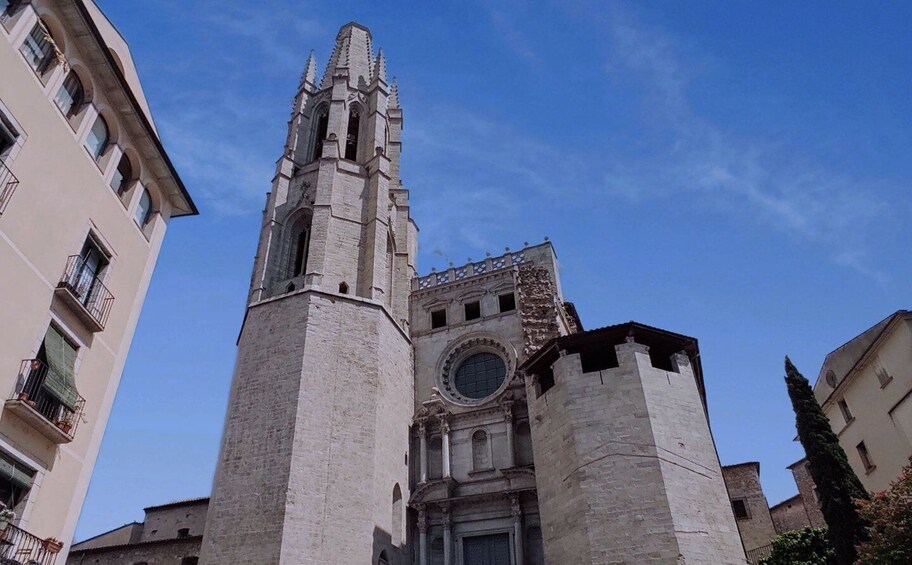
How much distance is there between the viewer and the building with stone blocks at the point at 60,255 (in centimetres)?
977

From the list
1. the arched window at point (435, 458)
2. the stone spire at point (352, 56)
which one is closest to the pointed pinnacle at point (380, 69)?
the stone spire at point (352, 56)

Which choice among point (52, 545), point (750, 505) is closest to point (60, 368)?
point (52, 545)

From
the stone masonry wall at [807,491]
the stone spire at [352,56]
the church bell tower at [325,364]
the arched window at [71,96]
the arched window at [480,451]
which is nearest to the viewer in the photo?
the arched window at [71,96]

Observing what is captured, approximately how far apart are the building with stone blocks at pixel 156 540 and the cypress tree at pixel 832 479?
1960 centimetres

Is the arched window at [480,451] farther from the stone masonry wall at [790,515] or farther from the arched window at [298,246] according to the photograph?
the stone masonry wall at [790,515]

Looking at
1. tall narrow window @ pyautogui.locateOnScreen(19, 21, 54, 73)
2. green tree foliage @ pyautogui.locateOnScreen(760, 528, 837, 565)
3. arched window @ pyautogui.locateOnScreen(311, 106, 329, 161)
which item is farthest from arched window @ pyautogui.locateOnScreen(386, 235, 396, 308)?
tall narrow window @ pyautogui.locateOnScreen(19, 21, 54, 73)

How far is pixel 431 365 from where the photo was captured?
25.1m

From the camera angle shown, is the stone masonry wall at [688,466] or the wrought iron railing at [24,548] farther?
the stone masonry wall at [688,466]

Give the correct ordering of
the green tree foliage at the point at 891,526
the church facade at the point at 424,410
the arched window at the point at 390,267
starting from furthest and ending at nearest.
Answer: the arched window at the point at 390,267 < the church facade at the point at 424,410 < the green tree foliage at the point at 891,526

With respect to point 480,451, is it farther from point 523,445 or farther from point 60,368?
point 60,368

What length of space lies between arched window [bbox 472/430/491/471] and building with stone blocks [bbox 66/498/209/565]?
10068 millimetres

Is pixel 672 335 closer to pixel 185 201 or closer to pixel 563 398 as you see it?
pixel 563 398

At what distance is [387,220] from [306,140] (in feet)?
21.0

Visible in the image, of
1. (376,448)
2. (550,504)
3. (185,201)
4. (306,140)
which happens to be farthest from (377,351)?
(306,140)
